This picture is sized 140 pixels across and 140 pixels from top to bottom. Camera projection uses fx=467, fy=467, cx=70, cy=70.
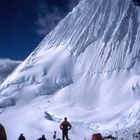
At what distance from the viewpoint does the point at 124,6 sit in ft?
651

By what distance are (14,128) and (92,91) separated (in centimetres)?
3512

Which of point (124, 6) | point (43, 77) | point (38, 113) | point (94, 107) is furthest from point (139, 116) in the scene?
point (124, 6)

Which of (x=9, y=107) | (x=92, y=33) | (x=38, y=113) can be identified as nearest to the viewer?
(x=38, y=113)

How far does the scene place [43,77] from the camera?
188 metres

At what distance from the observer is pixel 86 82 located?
177m

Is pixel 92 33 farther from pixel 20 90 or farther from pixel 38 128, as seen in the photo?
pixel 38 128

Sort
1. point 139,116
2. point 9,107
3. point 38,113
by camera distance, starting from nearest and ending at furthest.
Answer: point 139,116 < point 38,113 < point 9,107

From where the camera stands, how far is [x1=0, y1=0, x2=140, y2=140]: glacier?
159 m

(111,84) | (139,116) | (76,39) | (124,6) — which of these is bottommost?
(139,116)

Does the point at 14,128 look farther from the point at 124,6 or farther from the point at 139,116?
the point at 124,6

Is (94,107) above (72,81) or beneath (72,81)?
beneath

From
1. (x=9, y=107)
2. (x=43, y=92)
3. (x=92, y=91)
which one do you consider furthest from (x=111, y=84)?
(x=9, y=107)

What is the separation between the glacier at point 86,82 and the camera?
15875 centimetres

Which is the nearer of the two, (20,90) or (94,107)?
(94,107)
